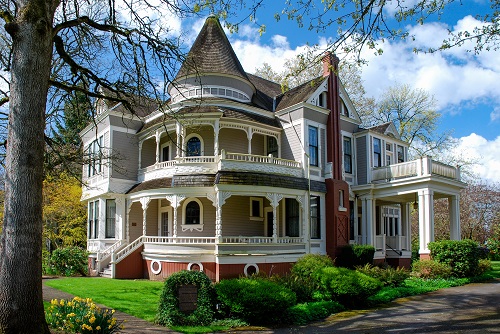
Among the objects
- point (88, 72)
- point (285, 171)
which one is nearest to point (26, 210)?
point (88, 72)

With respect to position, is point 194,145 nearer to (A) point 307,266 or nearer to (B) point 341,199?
(B) point 341,199

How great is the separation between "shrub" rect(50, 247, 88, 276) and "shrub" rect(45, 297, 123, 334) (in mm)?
15545

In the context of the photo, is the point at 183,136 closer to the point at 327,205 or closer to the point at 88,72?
the point at 327,205

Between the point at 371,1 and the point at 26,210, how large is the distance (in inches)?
319

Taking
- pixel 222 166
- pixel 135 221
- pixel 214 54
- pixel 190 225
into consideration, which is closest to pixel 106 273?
pixel 135 221

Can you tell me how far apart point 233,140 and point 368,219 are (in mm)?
9304

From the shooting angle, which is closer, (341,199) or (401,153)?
(341,199)

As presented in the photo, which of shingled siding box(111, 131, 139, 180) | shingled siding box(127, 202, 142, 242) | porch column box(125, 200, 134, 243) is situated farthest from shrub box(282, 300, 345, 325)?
shingled siding box(111, 131, 139, 180)

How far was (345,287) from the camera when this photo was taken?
13992 mm

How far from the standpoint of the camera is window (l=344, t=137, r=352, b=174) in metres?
27.2

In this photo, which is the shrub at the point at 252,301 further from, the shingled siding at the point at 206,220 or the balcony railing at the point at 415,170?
the balcony railing at the point at 415,170

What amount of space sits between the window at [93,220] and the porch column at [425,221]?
1831 cm

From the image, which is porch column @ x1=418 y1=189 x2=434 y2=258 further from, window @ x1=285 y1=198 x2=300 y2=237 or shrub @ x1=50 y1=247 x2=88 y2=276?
shrub @ x1=50 y1=247 x2=88 y2=276

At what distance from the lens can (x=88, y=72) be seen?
11.6 meters
